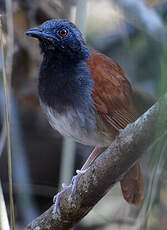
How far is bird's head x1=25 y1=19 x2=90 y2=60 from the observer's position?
3.54 meters

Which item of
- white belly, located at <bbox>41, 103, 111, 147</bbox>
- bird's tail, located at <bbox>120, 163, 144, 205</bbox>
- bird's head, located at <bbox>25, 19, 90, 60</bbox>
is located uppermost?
bird's head, located at <bbox>25, 19, 90, 60</bbox>

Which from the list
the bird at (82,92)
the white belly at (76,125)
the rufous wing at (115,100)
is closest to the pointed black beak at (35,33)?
the bird at (82,92)

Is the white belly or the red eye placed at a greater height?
the red eye

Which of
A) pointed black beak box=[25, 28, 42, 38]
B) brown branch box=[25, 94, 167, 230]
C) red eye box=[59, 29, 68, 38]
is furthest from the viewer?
red eye box=[59, 29, 68, 38]

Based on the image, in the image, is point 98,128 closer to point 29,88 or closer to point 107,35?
point 29,88

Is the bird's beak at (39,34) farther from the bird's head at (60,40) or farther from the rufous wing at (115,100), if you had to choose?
the rufous wing at (115,100)

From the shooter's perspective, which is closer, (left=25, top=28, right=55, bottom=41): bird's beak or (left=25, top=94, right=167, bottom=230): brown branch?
(left=25, top=94, right=167, bottom=230): brown branch

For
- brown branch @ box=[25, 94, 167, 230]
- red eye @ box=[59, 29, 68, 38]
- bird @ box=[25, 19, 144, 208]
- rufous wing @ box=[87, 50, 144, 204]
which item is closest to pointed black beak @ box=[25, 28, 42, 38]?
bird @ box=[25, 19, 144, 208]

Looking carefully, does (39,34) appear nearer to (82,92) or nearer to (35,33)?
(35,33)

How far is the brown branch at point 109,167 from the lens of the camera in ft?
7.57

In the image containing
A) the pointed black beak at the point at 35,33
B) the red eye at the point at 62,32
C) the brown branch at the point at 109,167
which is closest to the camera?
the brown branch at the point at 109,167

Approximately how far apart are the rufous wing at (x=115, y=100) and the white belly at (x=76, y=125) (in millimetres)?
110

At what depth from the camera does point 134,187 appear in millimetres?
3514

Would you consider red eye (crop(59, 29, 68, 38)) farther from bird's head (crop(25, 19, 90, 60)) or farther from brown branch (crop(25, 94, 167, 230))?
brown branch (crop(25, 94, 167, 230))
